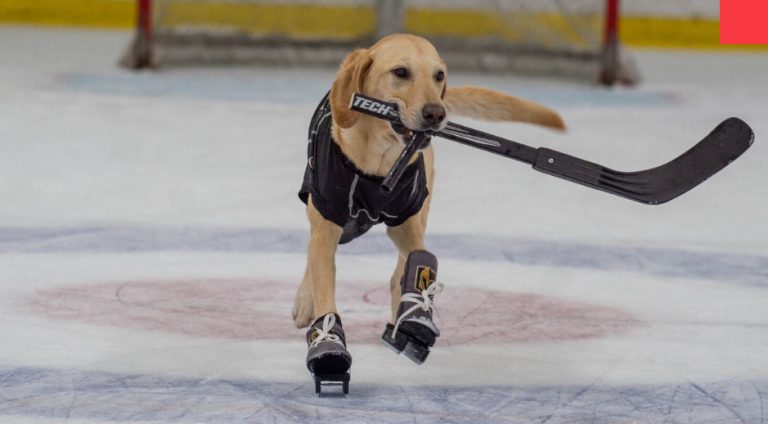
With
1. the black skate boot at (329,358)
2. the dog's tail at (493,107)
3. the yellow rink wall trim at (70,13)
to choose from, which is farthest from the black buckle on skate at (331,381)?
the yellow rink wall trim at (70,13)

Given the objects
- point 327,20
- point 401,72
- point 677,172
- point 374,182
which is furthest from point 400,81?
point 327,20

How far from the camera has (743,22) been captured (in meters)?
11.6

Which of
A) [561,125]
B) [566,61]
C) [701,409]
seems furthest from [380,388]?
[566,61]

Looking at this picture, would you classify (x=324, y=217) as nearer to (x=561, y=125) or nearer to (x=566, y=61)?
(x=561, y=125)

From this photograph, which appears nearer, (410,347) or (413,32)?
(410,347)

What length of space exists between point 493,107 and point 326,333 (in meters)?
0.82

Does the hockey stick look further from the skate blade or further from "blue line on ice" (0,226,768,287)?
"blue line on ice" (0,226,768,287)

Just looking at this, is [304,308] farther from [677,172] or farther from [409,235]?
[677,172]

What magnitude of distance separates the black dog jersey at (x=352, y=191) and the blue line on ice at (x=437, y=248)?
1347 millimetres

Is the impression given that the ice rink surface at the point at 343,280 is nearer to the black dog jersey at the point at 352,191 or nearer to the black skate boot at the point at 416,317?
the black skate boot at the point at 416,317

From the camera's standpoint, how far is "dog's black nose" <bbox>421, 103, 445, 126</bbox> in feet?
9.57

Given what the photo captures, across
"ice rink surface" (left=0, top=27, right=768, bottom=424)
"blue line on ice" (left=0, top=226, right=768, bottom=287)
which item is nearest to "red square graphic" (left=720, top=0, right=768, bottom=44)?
→ "ice rink surface" (left=0, top=27, right=768, bottom=424)

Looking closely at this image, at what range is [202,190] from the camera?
18.4ft

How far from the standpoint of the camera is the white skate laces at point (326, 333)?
9.99 feet
